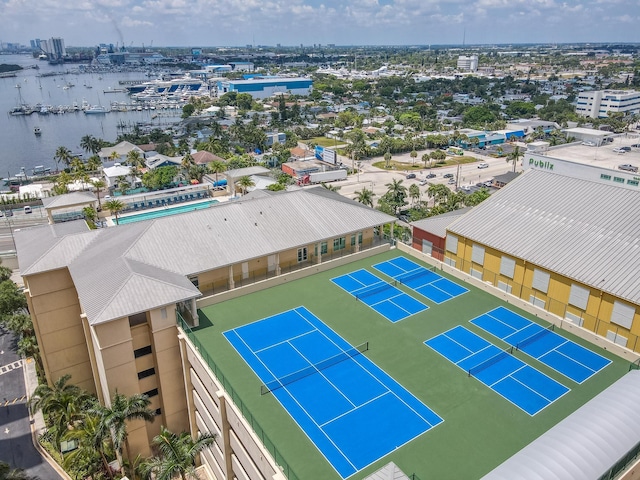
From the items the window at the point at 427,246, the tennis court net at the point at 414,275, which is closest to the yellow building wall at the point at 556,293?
the tennis court net at the point at 414,275

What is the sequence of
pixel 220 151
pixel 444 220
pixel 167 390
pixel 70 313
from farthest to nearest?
pixel 220 151 < pixel 444 220 < pixel 70 313 < pixel 167 390

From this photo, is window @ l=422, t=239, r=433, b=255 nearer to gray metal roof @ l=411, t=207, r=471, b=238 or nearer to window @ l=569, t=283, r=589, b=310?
gray metal roof @ l=411, t=207, r=471, b=238

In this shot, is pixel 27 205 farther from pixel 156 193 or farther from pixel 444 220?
pixel 444 220

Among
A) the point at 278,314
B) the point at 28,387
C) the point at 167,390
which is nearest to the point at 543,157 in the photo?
the point at 278,314

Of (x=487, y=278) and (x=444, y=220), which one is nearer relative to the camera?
(x=487, y=278)

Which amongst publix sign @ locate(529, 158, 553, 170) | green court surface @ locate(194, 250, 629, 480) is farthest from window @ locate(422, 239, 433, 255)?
publix sign @ locate(529, 158, 553, 170)

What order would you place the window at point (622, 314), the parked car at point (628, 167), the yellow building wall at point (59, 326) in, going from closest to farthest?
the window at point (622, 314), the yellow building wall at point (59, 326), the parked car at point (628, 167)

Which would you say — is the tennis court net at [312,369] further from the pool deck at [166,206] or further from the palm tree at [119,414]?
the pool deck at [166,206]

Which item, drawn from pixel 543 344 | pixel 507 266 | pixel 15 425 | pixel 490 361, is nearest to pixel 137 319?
pixel 15 425
